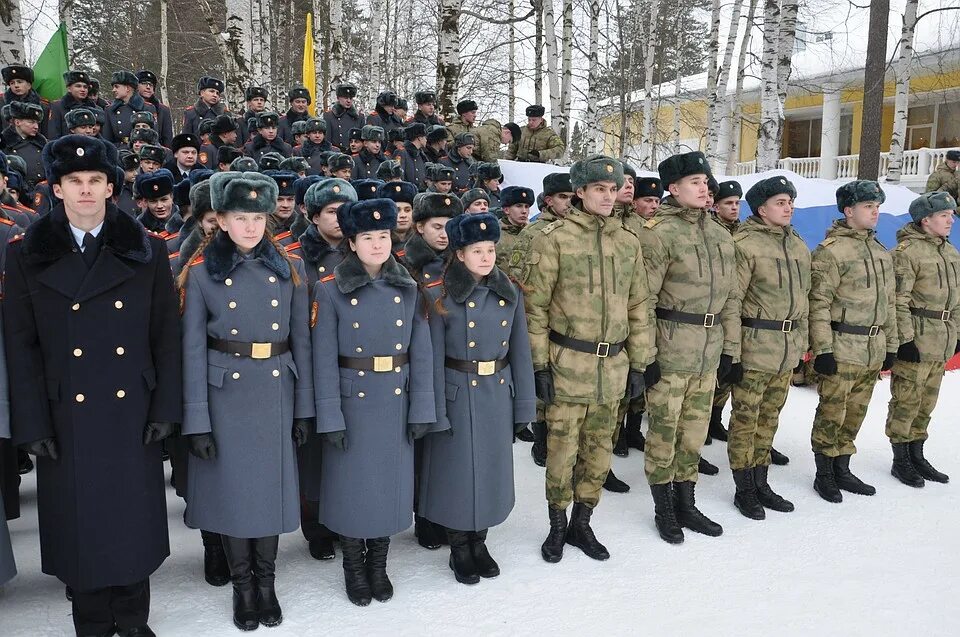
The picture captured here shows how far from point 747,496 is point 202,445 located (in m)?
3.55

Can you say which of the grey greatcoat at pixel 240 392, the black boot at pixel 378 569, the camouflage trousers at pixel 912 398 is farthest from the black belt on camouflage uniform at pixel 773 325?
the grey greatcoat at pixel 240 392

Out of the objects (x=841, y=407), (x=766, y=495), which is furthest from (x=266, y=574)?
(x=841, y=407)

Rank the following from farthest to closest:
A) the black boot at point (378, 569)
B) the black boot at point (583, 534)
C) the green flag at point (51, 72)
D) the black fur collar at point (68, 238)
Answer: the green flag at point (51, 72), the black boot at point (583, 534), the black boot at point (378, 569), the black fur collar at point (68, 238)

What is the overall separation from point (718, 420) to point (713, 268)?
2445 mm

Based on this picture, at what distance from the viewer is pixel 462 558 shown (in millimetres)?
3836

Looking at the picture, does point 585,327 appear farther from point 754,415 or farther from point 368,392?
point 754,415

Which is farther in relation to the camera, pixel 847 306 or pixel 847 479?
pixel 847 479

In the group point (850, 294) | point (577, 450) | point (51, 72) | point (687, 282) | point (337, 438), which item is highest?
point (51, 72)

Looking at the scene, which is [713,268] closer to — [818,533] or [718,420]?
[818,533]

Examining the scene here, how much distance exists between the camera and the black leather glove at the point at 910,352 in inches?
211

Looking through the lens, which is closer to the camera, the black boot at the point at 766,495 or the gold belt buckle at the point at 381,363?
the gold belt buckle at the point at 381,363

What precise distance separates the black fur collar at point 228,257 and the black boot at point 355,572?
1404 mm

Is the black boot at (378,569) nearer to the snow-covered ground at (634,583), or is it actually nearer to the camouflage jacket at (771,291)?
the snow-covered ground at (634,583)

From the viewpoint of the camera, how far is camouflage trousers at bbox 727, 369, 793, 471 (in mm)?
4793
